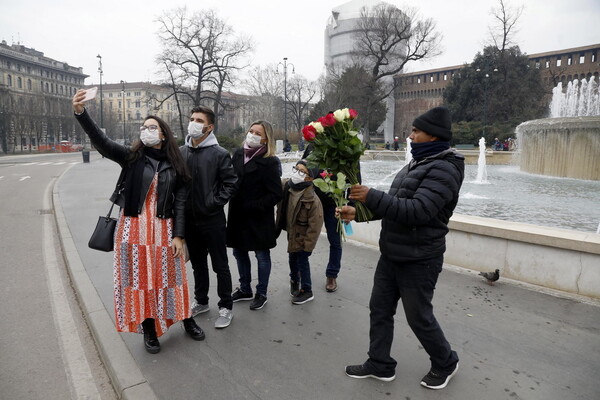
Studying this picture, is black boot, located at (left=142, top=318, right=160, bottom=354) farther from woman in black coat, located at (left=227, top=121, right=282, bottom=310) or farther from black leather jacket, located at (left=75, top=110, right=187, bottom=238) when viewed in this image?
woman in black coat, located at (left=227, top=121, right=282, bottom=310)

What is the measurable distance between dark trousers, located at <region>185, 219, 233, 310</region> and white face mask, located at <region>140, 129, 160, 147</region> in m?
0.86

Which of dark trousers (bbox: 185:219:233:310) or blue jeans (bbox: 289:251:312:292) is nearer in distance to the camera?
dark trousers (bbox: 185:219:233:310)

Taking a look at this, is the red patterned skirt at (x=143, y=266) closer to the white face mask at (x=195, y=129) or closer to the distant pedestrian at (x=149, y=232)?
the distant pedestrian at (x=149, y=232)

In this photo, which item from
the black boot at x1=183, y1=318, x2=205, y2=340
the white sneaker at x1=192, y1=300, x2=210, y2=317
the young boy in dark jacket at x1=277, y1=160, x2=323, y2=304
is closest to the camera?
the black boot at x1=183, y1=318, x2=205, y2=340

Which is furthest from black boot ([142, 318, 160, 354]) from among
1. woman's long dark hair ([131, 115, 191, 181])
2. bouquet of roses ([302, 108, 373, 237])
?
bouquet of roses ([302, 108, 373, 237])

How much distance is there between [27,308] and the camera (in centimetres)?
457

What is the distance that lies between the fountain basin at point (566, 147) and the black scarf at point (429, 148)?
13.9 metres

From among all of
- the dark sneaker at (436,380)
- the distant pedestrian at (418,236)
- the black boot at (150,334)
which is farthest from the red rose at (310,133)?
the black boot at (150,334)

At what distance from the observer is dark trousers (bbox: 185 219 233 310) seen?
389 centimetres

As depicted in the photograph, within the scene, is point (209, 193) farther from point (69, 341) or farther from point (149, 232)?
point (69, 341)

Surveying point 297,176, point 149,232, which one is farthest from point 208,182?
point 297,176

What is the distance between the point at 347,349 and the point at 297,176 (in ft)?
6.13

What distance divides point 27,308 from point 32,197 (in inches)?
427

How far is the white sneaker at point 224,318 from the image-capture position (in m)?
3.91
